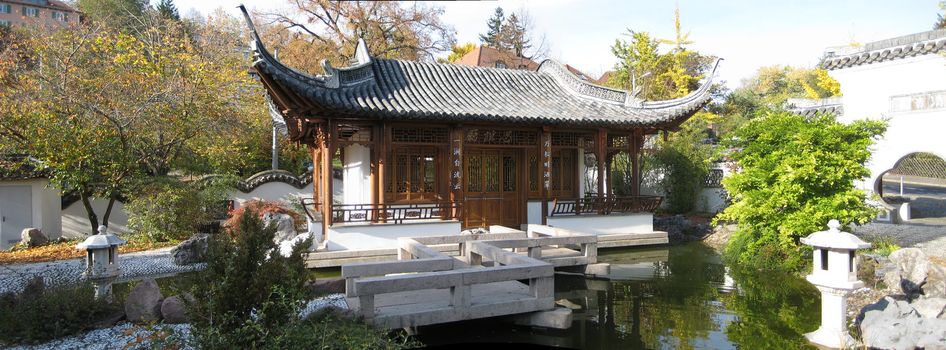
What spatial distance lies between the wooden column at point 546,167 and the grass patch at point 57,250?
24.6 ft

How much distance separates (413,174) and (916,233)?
400 inches

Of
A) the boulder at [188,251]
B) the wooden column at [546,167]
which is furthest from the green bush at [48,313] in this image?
the wooden column at [546,167]

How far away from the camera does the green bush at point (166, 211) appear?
35.7 ft

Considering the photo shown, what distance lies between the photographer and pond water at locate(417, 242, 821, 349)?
552 centimetres

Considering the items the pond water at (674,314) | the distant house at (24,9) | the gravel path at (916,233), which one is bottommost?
the pond water at (674,314)

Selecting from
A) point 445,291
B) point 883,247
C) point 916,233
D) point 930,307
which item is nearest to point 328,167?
point 445,291

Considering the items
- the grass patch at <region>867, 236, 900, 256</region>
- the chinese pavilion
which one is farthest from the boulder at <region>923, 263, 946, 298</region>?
the chinese pavilion

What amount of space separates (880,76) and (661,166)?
18.3 feet

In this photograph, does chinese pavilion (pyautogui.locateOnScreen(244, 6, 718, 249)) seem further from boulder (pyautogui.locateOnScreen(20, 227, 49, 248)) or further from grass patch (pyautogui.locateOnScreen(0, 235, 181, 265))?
boulder (pyautogui.locateOnScreen(20, 227, 49, 248))

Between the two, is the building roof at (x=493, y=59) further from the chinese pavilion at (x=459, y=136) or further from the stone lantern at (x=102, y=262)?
the stone lantern at (x=102, y=262)

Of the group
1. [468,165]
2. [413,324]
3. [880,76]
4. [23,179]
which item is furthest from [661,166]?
[23,179]

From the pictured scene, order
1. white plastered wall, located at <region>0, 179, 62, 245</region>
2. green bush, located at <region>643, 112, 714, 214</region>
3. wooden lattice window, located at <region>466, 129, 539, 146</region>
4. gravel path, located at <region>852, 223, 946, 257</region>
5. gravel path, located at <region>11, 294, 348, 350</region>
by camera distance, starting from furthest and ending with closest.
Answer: green bush, located at <region>643, 112, 714, 214</region> → white plastered wall, located at <region>0, 179, 62, 245</region> → wooden lattice window, located at <region>466, 129, 539, 146</region> → gravel path, located at <region>852, 223, 946, 257</region> → gravel path, located at <region>11, 294, 348, 350</region>

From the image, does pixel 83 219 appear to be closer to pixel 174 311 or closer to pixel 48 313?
pixel 48 313

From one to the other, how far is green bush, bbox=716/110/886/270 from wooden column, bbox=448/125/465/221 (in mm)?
4585
